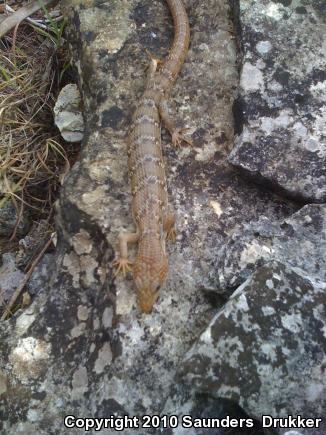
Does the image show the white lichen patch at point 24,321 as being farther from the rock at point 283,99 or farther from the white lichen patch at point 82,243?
the rock at point 283,99

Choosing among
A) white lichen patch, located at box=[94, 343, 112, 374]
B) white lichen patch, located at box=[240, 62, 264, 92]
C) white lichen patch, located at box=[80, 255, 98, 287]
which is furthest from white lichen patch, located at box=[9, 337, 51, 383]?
white lichen patch, located at box=[240, 62, 264, 92]

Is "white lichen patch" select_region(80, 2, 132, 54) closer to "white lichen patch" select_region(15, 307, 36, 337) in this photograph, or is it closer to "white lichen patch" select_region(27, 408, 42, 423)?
"white lichen patch" select_region(15, 307, 36, 337)

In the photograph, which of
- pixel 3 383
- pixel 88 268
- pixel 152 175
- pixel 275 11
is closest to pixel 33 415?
pixel 3 383

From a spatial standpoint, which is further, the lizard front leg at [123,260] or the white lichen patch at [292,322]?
the lizard front leg at [123,260]

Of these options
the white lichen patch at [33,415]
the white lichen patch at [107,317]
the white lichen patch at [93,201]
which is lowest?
the white lichen patch at [33,415]

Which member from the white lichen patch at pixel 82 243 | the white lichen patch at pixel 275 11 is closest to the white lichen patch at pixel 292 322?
the white lichen patch at pixel 82 243

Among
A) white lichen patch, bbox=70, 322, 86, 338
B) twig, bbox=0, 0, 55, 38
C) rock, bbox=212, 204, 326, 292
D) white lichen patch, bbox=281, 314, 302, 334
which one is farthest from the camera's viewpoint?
twig, bbox=0, 0, 55, 38

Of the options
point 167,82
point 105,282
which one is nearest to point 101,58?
point 167,82
